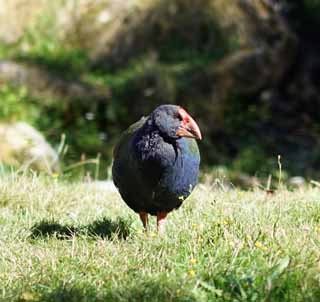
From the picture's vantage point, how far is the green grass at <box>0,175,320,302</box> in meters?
3.63

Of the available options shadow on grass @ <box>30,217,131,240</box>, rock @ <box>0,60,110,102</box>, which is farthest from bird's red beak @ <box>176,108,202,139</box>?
rock @ <box>0,60,110,102</box>

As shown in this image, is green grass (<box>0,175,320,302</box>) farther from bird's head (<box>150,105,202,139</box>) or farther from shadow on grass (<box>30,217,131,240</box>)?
bird's head (<box>150,105,202,139</box>)

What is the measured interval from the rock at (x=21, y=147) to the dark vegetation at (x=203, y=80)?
0.85 m

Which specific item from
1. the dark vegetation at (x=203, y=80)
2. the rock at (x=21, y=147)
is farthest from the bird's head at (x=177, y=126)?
the dark vegetation at (x=203, y=80)

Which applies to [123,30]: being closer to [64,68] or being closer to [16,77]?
[64,68]

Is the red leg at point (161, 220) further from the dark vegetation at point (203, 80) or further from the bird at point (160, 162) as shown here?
the dark vegetation at point (203, 80)

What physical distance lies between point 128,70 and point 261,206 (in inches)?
238

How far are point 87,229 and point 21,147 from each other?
387 cm

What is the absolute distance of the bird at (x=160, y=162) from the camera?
429 centimetres

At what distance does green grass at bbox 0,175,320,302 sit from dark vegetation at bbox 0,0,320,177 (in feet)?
14.5

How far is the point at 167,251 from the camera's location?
4.12 meters

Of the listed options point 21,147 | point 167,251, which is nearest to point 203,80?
point 21,147

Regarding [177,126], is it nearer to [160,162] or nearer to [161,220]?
[160,162]

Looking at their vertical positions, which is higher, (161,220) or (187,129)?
(187,129)
